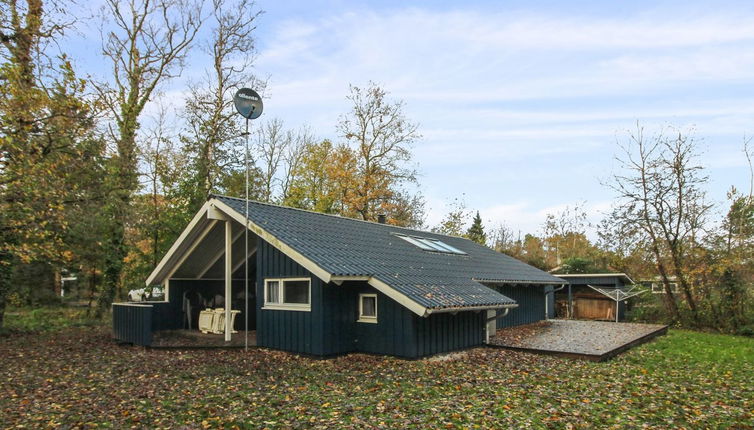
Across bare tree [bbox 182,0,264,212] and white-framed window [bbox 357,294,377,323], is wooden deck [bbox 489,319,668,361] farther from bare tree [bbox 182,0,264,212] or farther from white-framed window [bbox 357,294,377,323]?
bare tree [bbox 182,0,264,212]

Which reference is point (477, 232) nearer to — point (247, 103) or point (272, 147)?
point (272, 147)

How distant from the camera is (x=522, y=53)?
1370 centimetres

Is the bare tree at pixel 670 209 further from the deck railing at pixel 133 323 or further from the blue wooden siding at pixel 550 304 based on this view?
the deck railing at pixel 133 323

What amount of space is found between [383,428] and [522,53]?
1130cm

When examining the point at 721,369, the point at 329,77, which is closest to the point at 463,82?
Answer: the point at 329,77

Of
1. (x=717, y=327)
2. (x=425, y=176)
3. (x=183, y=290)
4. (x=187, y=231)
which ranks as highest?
(x=425, y=176)

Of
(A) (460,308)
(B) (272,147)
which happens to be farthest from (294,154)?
(A) (460,308)

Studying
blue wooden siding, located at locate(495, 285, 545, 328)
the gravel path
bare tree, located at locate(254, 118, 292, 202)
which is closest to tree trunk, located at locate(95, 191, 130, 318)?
bare tree, located at locate(254, 118, 292, 202)

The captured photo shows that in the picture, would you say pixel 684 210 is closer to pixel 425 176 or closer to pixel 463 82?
pixel 463 82

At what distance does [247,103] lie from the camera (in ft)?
38.3

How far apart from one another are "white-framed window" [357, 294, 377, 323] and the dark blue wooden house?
0.02 meters

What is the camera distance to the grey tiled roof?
10.4 meters

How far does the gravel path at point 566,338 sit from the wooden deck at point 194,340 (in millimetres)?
6523

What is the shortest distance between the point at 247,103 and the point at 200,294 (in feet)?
21.1
